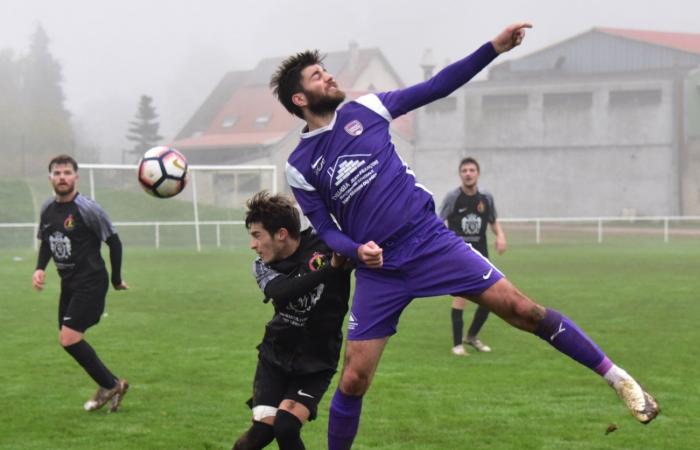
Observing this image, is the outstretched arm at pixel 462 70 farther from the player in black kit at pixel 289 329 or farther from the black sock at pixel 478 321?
the black sock at pixel 478 321

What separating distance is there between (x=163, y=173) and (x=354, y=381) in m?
2.70

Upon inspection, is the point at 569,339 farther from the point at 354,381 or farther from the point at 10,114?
the point at 10,114

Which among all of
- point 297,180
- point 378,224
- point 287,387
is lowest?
point 287,387

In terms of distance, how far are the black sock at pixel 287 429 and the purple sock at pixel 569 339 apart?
140 centimetres

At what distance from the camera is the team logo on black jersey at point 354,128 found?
220 inches

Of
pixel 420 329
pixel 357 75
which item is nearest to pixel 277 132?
pixel 357 75

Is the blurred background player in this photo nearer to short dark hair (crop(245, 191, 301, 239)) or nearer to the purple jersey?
the purple jersey

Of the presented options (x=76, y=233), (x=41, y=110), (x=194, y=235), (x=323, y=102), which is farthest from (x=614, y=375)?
(x=41, y=110)

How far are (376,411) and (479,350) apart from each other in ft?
11.5

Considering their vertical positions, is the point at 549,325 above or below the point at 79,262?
below

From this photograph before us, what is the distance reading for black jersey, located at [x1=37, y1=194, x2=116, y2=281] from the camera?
26.8 feet

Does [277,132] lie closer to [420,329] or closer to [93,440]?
[420,329]

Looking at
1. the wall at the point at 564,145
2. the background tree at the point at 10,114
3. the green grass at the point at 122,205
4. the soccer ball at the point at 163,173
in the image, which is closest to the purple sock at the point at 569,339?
the soccer ball at the point at 163,173

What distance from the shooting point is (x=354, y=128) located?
18.4 feet
